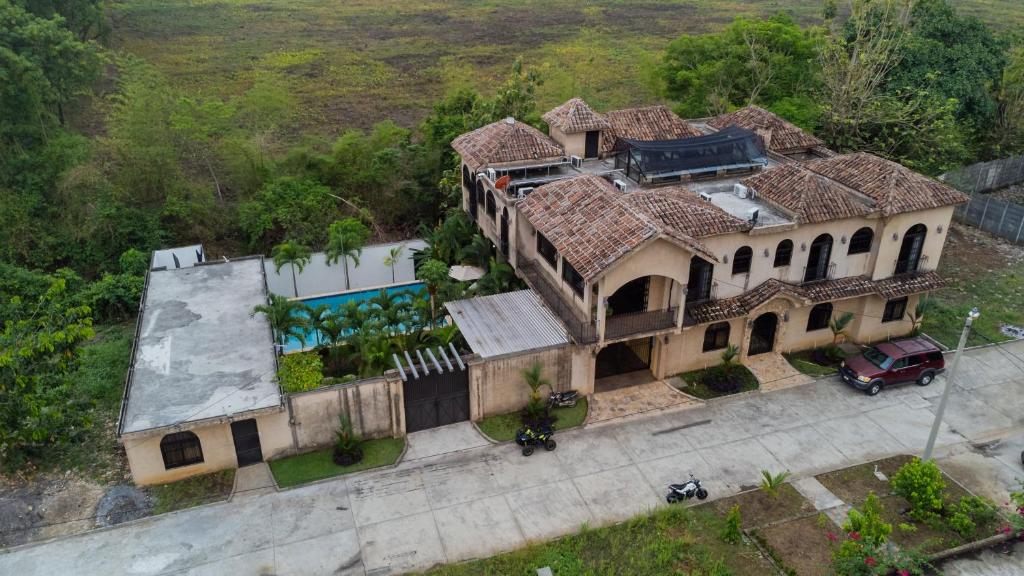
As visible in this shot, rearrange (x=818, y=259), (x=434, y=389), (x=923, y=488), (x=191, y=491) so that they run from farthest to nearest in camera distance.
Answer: (x=818, y=259) → (x=434, y=389) → (x=191, y=491) → (x=923, y=488)

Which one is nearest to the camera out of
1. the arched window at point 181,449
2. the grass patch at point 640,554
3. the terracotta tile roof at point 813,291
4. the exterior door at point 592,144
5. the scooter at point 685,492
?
the grass patch at point 640,554

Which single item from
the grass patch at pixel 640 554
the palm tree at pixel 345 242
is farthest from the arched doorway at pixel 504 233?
the grass patch at pixel 640 554

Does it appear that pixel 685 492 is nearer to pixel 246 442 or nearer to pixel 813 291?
Answer: pixel 813 291

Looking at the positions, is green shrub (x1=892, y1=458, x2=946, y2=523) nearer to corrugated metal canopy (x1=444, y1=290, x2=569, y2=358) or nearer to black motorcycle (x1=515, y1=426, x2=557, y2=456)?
black motorcycle (x1=515, y1=426, x2=557, y2=456)

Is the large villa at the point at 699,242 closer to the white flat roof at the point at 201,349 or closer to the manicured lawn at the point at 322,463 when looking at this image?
the manicured lawn at the point at 322,463

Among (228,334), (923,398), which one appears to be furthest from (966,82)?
(228,334)

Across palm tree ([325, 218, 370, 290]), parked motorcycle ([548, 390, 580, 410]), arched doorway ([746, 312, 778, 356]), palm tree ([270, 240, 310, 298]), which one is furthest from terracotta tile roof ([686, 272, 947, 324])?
palm tree ([270, 240, 310, 298])

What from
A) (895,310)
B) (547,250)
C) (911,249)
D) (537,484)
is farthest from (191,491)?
(911,249)
